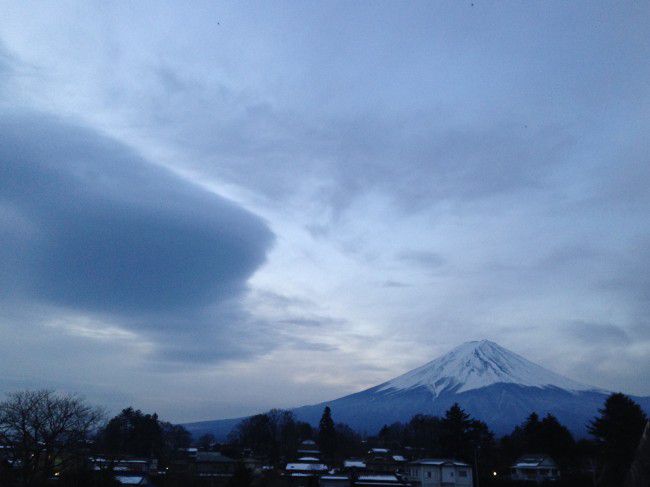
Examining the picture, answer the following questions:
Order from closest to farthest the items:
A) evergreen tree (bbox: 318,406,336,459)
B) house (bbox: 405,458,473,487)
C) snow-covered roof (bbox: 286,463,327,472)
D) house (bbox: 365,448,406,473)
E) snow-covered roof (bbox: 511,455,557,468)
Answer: house (bbox: 405,458,473,487)
snow-covered roof (bbox: 286,463,327,472)
snow-covered roof (bbox: 511,455,557,468)
house (bbox: 365,448,406,473)
evergreen tree (bbox: 318,406,336,459)

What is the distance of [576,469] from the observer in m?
49.9

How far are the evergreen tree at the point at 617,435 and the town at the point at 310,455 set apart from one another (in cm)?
8

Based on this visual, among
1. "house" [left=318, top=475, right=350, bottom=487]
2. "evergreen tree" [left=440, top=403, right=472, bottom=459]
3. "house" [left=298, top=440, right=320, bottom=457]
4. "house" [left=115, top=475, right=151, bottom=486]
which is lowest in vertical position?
"house" [left=115, top=475, right=151, bottom=486]

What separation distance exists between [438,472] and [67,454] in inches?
1179

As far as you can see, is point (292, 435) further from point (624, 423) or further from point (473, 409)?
point (473, 409)

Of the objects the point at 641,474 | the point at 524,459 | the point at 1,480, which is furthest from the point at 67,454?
the point at 524,459

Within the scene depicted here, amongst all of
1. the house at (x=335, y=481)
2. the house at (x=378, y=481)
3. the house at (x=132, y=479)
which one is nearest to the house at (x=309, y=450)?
the house at (x=378, y=481)

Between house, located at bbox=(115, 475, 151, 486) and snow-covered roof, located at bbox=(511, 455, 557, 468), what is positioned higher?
snow-covered roof, located at bbox=(511, 455, 557, 468)

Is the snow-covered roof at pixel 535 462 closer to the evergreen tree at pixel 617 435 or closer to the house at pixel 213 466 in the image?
the evergreen tree at pixel 617 435

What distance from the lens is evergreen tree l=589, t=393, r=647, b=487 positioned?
35.8 m

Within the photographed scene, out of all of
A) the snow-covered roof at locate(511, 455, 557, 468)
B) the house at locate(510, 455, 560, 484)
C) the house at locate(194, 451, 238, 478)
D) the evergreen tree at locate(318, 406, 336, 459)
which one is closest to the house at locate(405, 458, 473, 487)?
the house at locate(510, 455, 560, 484)

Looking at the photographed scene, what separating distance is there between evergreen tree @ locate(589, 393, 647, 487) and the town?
82 millimetres

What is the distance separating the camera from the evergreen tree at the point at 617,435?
35.8 metres

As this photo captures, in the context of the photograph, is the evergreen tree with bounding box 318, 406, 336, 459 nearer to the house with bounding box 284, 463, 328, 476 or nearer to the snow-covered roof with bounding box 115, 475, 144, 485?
the house with bounding box 284, 463, 328, 476
